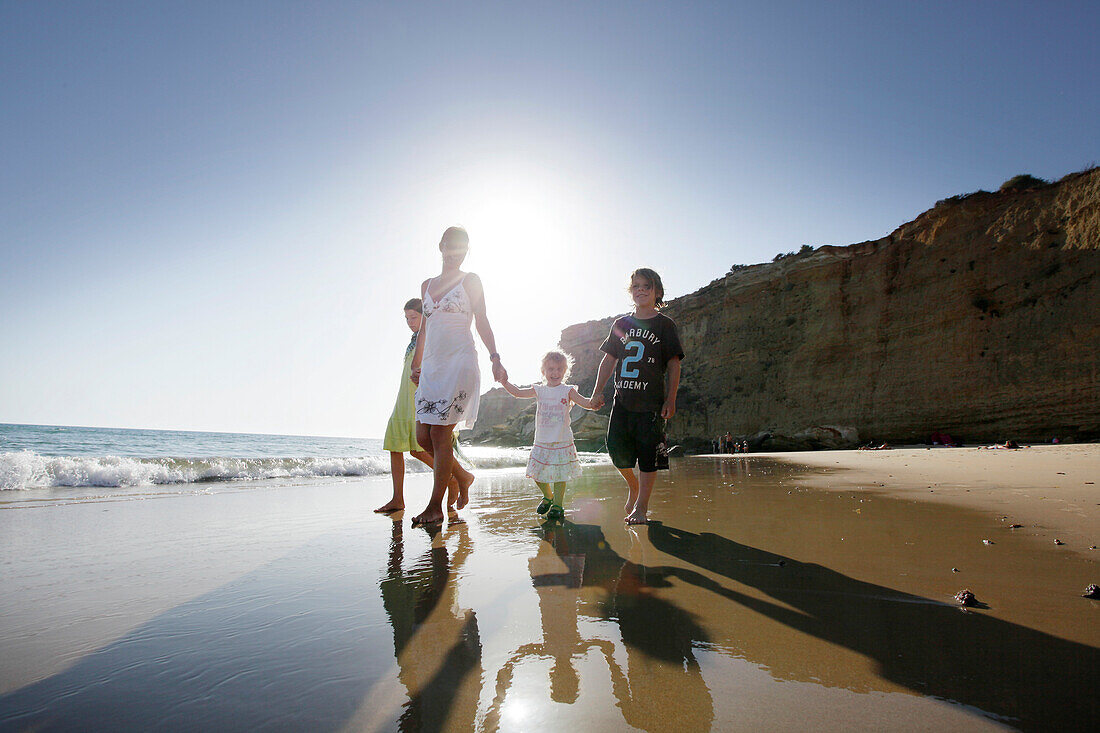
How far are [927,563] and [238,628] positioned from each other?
8.49ft

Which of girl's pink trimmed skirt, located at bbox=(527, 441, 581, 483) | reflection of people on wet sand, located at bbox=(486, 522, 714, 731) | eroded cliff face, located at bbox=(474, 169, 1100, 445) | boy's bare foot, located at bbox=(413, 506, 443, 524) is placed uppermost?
eroded cliff face, located at bbox=(474, 169, 1100, 445)

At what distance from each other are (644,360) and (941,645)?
9.18 feet

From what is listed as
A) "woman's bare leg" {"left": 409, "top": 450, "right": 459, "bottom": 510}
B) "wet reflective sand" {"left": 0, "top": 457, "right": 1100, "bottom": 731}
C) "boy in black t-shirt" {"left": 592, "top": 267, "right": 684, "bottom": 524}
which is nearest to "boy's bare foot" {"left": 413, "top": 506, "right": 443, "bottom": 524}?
"wet reflective sand" {"left": 0, "top": 457, "right": 1100, "bottom": 731}

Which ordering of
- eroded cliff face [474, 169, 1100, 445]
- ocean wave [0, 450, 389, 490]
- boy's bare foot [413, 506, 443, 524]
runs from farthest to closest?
1. eroded cliff face [474, 169, 1100, 445]
2. ocean wave [0, 450, 389, 490]
3. boy's bare foot [413, 506, 443, 524]

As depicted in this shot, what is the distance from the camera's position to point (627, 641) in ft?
4.49

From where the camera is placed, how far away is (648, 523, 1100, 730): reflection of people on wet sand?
0.97 metres

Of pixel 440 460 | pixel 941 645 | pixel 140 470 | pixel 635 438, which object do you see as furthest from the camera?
pixel 140 470

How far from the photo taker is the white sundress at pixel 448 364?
138 inches

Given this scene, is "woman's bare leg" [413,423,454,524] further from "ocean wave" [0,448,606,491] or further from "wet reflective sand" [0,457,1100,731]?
"ocean wave" [0,448,606,491]

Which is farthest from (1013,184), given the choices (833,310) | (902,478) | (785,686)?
(785,686)

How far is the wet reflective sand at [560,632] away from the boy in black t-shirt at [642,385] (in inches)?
32.7

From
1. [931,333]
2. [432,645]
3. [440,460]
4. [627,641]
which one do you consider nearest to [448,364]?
[440,460]

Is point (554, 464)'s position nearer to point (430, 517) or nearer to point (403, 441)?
point (430, 517)

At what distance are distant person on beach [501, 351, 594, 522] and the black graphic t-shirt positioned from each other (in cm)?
32
